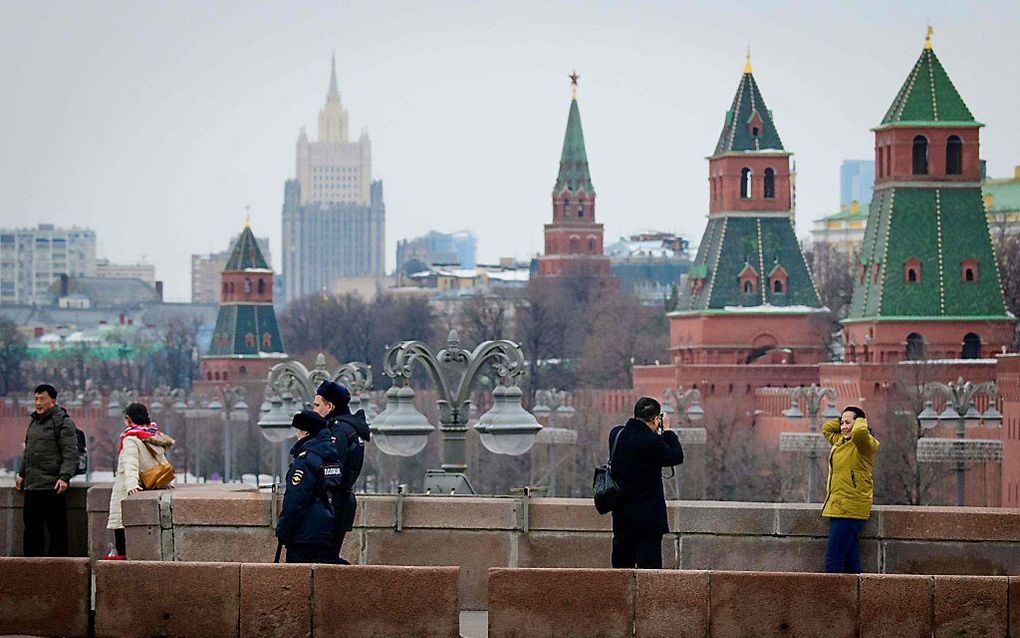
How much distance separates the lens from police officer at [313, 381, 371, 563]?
1819cm

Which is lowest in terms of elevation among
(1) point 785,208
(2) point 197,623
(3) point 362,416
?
(2) point 197,623

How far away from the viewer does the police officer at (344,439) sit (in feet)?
59.7

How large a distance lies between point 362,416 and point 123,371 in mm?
141368

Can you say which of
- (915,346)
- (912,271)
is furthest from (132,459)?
(915,346)

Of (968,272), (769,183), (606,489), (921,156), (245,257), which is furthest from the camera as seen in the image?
(245,257)

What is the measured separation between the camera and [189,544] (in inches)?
805

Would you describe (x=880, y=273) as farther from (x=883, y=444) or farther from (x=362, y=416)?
(x=362, y=416)

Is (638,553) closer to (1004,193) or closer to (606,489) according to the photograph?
(606,489)

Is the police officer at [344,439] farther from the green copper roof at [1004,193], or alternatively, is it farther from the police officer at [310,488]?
the green copper roof at [1004,193]

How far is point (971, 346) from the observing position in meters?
85.0

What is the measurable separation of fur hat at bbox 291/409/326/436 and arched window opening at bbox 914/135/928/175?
67.6 metres

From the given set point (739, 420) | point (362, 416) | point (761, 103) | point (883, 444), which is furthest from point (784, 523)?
point (761, 103)

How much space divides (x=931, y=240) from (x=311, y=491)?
66.8 m

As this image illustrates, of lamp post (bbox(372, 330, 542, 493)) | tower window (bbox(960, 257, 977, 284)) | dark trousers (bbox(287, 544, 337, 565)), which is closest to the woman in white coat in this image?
dark trousers (bbox(287, 544, 337, 565))
